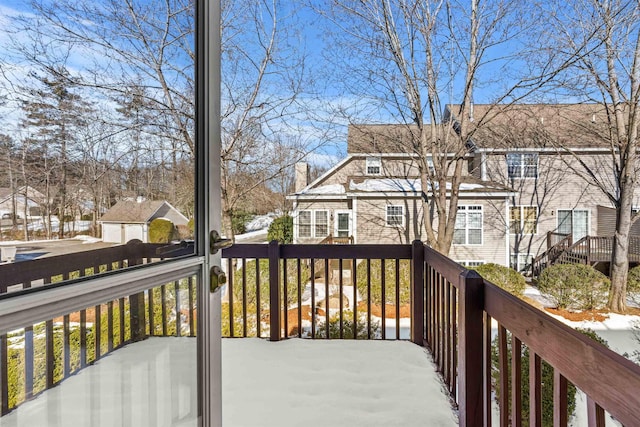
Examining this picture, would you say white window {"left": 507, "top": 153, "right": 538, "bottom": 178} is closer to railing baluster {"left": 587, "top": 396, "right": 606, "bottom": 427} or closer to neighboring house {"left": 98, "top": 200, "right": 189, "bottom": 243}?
railing baluster {"left": 587, "top": 396, "right": 606, "bottom": 427}

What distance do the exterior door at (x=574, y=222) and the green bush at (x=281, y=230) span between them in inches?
282

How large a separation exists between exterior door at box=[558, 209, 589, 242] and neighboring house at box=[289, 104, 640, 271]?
2 cm

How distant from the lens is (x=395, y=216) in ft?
29.8

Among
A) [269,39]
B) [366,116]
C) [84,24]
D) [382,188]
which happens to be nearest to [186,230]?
[84,24]

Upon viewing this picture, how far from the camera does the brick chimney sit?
8234 mm

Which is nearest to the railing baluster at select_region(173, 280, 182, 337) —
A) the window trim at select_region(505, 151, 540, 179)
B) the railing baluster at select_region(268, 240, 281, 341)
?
the railing baluster at select_region(268, 240, 281, 341)

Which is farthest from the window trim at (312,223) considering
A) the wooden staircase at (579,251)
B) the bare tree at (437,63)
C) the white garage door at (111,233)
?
the white garage door at (111,233)

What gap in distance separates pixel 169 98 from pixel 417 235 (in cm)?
847

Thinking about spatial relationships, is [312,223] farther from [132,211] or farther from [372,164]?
[132,211]

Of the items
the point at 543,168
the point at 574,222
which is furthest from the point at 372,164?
the point at 574,222

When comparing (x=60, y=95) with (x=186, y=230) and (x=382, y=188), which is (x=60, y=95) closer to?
(x=186, y=230)

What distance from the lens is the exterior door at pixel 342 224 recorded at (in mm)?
9258

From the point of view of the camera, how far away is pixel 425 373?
2248 mm

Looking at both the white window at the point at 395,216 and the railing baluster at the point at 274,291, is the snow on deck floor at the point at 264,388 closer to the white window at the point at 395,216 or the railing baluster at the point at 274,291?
the railing baluster at the point at 274,291
